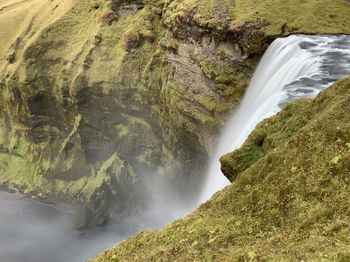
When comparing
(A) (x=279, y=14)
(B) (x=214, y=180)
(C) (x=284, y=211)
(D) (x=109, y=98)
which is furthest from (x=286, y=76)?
(D) (x=109, y=98)

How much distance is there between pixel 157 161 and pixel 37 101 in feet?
83.1

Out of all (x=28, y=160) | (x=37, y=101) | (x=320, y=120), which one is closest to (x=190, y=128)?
(x=37, y=101)

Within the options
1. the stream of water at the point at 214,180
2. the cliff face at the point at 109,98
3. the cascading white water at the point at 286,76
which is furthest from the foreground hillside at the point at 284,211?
the cliff face at the point at 109,98

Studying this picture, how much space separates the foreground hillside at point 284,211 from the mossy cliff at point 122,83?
30517 mm

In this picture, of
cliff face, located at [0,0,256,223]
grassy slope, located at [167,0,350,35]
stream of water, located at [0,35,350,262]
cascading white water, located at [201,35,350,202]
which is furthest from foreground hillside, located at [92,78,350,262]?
cliff face, located at [0,0,256,223]

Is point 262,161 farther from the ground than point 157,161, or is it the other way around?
point 262,161

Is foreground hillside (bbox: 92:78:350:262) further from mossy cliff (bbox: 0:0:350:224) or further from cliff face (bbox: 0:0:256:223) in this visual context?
cliff face (bbox: 0:0:256:223)

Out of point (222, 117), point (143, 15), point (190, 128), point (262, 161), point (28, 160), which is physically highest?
point (262, 161)

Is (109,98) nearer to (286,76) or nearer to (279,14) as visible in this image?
(279,14)

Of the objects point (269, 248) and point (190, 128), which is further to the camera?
point (190, 128)

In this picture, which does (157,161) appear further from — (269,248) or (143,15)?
(269,248)

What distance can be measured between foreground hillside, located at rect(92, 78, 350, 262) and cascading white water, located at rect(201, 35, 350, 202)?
12136 mm

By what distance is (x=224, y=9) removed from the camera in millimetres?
49844

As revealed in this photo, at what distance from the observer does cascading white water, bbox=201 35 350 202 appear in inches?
1216
